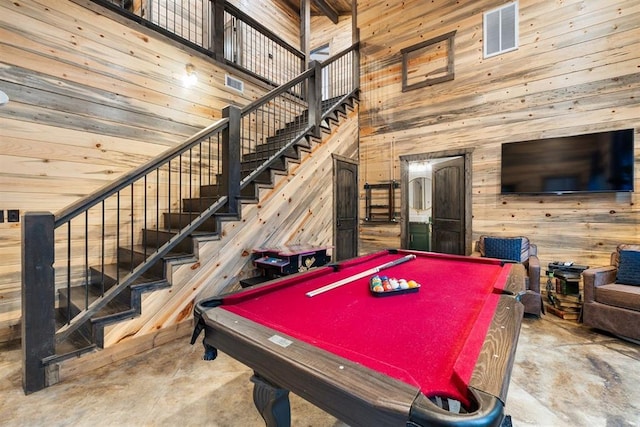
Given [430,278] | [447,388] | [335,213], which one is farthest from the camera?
[335,213]

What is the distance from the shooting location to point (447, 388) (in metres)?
0.79

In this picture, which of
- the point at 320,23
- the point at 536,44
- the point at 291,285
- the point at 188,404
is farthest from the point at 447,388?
the point at 320,23

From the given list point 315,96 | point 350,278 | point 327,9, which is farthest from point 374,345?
point 327,9

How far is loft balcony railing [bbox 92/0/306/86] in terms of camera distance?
403 centimetres

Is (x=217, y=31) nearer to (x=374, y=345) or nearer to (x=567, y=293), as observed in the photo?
(x=374, y=345)

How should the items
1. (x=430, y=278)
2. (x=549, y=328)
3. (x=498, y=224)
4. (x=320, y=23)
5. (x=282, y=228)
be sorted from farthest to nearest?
1. (x=320, y=23)
2. (x=498, y=224)
3. (x=282, y=228)
4. (x=549, y=328)
5. (x=430, y=278)

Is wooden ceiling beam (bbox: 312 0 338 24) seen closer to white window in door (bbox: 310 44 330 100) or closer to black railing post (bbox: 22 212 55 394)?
white window in door (bbox: 310 44 330 100)

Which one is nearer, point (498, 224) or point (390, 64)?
point (498, 224)

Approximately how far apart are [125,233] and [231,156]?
1579 mm

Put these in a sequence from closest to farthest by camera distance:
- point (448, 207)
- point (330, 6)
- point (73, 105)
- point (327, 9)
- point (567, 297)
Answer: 1. point (73, 105)
2. point (567, 297)
3. point (448, 207)
4. point (327, 9)
5. point (330, 6)

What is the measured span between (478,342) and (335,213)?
153 inches

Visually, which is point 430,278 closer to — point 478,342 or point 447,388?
point 478,342

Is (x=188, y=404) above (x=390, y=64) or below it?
below

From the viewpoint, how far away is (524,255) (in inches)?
142
